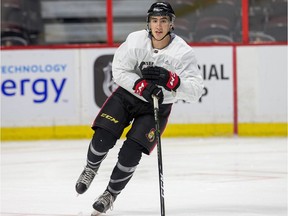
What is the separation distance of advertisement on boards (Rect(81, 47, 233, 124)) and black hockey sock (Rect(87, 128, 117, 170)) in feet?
14.9

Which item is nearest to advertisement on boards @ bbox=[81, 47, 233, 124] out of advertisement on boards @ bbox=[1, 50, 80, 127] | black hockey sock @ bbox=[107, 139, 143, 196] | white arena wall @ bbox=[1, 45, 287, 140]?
white arena wall @ bbox=[1, 45, 287, 140]

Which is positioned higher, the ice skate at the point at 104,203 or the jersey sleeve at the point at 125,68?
the jersey sleeve at the point at 125,68

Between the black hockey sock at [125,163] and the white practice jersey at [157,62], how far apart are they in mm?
297

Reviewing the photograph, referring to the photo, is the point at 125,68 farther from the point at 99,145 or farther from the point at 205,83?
the point at 205,83

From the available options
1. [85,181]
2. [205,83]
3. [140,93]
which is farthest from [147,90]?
[205,83]

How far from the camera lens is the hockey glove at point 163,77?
15.4 ft

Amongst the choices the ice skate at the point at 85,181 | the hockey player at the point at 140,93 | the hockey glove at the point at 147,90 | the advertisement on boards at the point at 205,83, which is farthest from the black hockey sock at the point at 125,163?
the advertisement on boards at the point at 205,83

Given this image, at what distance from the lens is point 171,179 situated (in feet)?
21.1

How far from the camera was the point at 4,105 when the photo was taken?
9406 mm

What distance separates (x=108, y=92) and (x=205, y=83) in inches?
41.8

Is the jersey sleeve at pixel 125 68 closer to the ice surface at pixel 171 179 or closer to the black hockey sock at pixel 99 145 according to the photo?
the black hockey sock at pixel 99 145

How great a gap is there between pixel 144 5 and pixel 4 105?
1877mm

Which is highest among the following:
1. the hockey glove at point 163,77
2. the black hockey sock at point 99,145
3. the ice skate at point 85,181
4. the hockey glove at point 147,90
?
the hockey glove at point 163,77

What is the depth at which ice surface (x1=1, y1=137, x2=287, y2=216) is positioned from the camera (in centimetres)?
512
